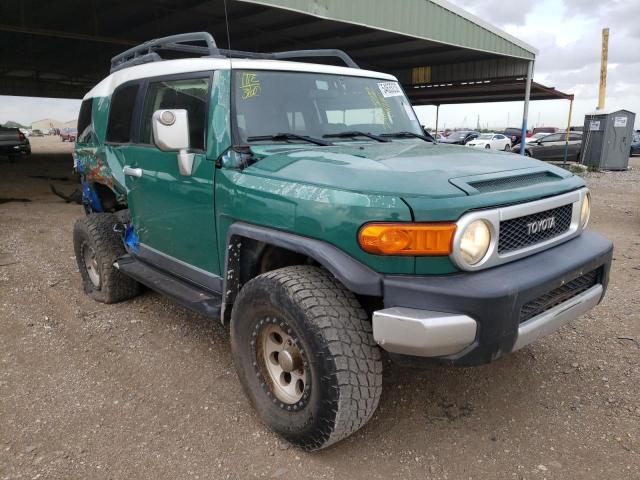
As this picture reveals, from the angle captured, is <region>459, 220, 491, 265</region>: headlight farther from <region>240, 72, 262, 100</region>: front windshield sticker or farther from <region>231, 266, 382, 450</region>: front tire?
<region>240, 72, 262, 100</region>: front windshield sticker

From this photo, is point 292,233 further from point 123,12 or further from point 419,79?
point 419,79

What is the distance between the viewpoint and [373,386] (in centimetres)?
234

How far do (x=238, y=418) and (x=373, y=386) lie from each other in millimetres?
992

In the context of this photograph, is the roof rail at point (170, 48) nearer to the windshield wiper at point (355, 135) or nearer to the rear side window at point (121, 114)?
the rear side window at point (121, 114)

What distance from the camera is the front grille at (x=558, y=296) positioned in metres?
2.39

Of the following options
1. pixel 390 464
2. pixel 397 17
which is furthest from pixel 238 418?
pixel 397 17

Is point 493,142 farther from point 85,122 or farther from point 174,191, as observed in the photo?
point 174,191

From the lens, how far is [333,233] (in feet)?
7.64

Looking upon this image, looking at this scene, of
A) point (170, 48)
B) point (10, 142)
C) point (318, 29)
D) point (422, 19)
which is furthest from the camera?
point (10, 142)

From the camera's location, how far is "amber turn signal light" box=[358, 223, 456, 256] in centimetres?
219

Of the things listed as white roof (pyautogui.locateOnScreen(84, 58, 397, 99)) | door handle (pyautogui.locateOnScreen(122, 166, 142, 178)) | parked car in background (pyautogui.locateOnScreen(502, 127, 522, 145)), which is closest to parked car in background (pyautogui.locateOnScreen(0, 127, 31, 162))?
white roof (pyautogui.locateOnScreen(84, 58, 397, 99))

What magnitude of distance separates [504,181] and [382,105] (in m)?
1.48

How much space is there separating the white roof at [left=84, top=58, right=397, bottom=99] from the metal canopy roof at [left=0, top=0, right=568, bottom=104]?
3892mm

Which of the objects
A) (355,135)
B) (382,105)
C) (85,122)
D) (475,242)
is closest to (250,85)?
(355,135)
